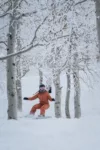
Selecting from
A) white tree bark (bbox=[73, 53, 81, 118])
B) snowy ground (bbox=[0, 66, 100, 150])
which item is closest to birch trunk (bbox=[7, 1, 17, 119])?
snowy ground (bbox=[0, 66, 100, 150])

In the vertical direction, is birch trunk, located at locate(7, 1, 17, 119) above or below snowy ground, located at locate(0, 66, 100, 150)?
above

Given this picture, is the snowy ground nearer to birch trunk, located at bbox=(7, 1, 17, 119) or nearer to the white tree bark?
birch trunk, located at bbox=(7, 1, 17, 119)

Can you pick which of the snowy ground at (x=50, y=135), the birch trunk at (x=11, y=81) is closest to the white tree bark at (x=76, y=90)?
the birch trunk at (x=11, y=81)

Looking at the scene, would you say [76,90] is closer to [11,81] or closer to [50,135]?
[11,81]

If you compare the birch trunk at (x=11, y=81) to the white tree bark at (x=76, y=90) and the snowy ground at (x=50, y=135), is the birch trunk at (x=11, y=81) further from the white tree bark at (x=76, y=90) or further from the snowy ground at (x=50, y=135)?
the white tree bark at (x=76, y=90)

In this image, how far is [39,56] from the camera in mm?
15453

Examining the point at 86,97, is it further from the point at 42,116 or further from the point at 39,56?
the point at 42,116

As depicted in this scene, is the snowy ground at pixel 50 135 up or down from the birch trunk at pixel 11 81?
down

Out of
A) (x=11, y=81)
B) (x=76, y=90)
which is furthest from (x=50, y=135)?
(x=76, y=90)

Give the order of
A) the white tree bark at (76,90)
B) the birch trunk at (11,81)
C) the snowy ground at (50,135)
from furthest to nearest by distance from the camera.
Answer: the white tree bark at (76,90) → the birch trunk at (11,81) → the snowy ground at (50,135)

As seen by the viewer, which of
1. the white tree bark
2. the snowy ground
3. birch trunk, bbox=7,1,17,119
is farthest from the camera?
the white tree bark

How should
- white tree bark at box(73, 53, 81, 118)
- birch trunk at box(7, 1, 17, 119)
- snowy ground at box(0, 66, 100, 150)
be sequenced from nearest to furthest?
snowy ground at box(0, 66, 100, 150) → birch trunk at box(7, 1, 17, 119) → white tree bark at box(73, 53, 81, 118)

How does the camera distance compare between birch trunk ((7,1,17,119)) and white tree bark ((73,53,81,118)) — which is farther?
white tree bark ((73,53,81,118))

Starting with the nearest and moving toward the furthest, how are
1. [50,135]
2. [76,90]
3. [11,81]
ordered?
1. [50,135]
2. [11,81]
3. [76,90]
